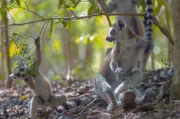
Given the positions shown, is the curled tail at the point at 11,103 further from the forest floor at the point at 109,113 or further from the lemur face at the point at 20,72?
the lemur face at the point at 20,72

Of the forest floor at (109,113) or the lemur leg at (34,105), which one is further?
the lemur leg at (34,105)

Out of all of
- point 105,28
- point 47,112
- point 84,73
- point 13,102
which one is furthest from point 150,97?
point 105,28

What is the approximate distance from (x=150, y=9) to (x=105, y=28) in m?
10.1

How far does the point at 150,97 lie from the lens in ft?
18.5

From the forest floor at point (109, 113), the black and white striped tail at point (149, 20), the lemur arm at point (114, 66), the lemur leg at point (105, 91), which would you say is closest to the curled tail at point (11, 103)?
the forest floor at point (109, 113)

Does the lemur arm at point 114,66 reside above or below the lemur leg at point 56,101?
above

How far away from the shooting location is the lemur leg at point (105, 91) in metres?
5.53

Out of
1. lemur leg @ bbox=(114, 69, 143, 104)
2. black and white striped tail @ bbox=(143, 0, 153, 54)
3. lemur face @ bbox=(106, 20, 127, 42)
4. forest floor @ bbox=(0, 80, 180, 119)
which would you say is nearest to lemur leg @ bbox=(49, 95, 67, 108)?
forest floor @ bbox=(0, 80, 180, 119)

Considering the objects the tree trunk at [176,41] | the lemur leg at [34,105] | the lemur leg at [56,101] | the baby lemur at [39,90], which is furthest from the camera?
the lemur leg at [56,101]

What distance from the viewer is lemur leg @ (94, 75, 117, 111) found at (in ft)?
18.1

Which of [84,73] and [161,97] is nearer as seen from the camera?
[161,97]

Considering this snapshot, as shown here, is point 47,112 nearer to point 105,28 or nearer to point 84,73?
point 84,73

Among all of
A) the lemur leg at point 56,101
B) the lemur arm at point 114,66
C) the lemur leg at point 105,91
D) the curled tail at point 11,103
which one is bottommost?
the curled tail at point 11,103

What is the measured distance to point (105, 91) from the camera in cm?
562
